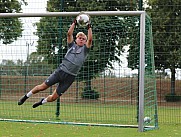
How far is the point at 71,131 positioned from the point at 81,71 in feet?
11.9

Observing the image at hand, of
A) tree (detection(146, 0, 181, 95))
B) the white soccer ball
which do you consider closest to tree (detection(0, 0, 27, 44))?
the white soccer ball

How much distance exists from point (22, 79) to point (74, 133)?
378cm

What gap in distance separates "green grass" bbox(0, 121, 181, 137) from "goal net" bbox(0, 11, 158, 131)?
1.00 m

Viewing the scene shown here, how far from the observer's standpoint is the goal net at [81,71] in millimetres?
13352

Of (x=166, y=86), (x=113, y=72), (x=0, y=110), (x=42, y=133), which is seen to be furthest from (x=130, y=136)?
(x=166, y=86)

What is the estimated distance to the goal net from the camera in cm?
1335

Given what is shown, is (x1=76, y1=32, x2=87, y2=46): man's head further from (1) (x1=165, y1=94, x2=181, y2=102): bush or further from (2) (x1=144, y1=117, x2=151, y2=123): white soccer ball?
(1) (x1=165, y1=94, x2=181, y2=102): bush

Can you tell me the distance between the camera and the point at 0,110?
14602mm

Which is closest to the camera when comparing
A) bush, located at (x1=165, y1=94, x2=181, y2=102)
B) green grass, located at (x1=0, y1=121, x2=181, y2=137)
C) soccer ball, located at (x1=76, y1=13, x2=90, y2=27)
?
soccer ball, located at (x1=76, y1=13, x2=90, y2=27)

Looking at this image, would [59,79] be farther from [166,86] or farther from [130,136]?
[166,86]

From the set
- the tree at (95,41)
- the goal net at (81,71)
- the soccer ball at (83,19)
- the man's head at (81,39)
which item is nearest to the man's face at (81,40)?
the man's head at (81,39)

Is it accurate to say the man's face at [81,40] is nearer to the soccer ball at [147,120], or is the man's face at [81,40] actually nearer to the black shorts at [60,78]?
the black shorts at [60,78]

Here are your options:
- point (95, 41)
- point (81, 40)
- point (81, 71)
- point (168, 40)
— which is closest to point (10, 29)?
point (81, 71)

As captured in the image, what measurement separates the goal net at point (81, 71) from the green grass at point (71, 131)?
1.00 metres
